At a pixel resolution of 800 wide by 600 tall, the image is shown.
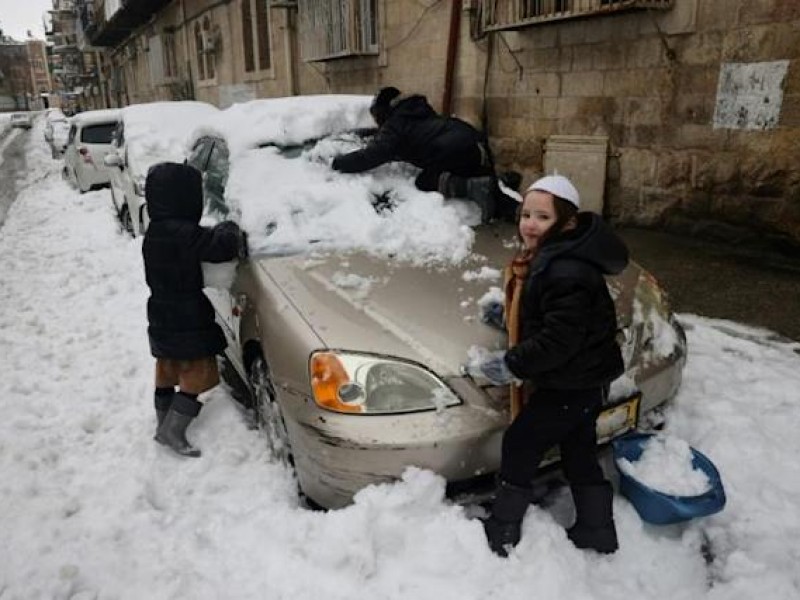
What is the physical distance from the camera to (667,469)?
2.40 m

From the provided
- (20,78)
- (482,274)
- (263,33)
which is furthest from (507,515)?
(20,78)

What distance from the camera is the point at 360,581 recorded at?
2090 mm

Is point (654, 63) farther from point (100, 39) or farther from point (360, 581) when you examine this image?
point (100, 39)

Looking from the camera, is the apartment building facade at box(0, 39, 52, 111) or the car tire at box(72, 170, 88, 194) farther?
the apartment building facade at box(0, 39, 52, 111)

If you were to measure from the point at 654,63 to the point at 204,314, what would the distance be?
506cm

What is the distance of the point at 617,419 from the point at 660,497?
31 cm

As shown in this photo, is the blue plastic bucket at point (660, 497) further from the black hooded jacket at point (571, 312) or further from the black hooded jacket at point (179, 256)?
the black hooded jacket at point (179, 256)

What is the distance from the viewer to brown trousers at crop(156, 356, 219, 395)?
3.08 m

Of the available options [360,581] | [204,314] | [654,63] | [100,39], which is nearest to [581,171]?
[654,63]

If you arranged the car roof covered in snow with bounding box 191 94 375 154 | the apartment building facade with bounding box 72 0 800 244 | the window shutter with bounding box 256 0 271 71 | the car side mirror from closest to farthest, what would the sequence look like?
the car roof covered in snow with bounding box 191 94 375 154 < the apartment building facade with bounding box 72 0 800 244 < the car side mirror < the window shutter with bounding box 256 0 271 71

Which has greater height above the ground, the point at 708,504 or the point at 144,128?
the point at 144,128

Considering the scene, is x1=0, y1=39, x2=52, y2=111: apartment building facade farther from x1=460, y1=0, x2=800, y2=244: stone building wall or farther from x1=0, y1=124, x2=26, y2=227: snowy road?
x1=460, y1=0, x2=800, y2=244: stone building wall

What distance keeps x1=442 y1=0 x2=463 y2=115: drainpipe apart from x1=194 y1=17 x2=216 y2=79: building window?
12.0 m

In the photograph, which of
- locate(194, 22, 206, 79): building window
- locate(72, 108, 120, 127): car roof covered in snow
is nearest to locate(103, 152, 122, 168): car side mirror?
locate(72, 108, 120, 127): car roof covered in snow
